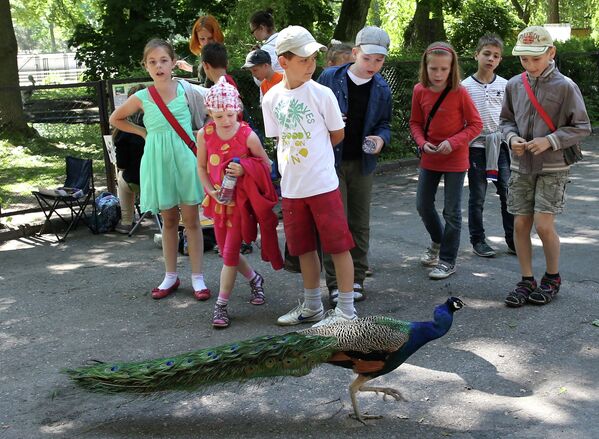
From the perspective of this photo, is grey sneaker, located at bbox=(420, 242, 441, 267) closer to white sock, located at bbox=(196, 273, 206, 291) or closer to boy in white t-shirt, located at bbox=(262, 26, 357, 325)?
boy in white t-shirt, located at bbox=(262, 26, 357, 325)

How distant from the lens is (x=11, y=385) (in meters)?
4.73

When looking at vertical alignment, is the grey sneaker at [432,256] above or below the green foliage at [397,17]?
below

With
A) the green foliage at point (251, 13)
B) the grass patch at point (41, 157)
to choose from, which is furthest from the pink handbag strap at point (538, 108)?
the green foliage at point (251, 13)

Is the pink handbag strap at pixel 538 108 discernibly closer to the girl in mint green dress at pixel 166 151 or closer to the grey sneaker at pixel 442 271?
the grey sneaker at pixel 442 271

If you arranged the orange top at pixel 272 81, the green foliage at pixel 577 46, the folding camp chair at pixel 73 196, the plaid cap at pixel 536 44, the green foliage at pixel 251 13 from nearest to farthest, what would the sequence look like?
the plaid cap at pixel 536 44, the orange top at pixel 272 81, the folding camp chair at pixel 73 196, the green foliage at pixel 251 13, the green foliage at pixel 577 46

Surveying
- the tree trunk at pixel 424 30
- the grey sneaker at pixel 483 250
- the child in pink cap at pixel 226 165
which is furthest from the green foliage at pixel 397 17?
the child in pink cap at pixel 226 165

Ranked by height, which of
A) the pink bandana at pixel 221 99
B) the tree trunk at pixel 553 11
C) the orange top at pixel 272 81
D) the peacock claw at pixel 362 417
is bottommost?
the peacock claw at pixel 362 417

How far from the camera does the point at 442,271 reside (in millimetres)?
6453

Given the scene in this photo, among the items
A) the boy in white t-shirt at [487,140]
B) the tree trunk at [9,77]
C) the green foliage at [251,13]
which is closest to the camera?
the boy in white t-shirt at [487,140]

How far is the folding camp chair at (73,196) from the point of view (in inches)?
334

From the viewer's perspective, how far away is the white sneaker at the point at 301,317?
5.48 meters

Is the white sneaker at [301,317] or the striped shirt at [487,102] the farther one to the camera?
the striped shirt at [487,102]

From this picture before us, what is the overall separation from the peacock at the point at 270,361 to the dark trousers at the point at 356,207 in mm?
1807

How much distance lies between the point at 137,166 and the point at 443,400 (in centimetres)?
443
